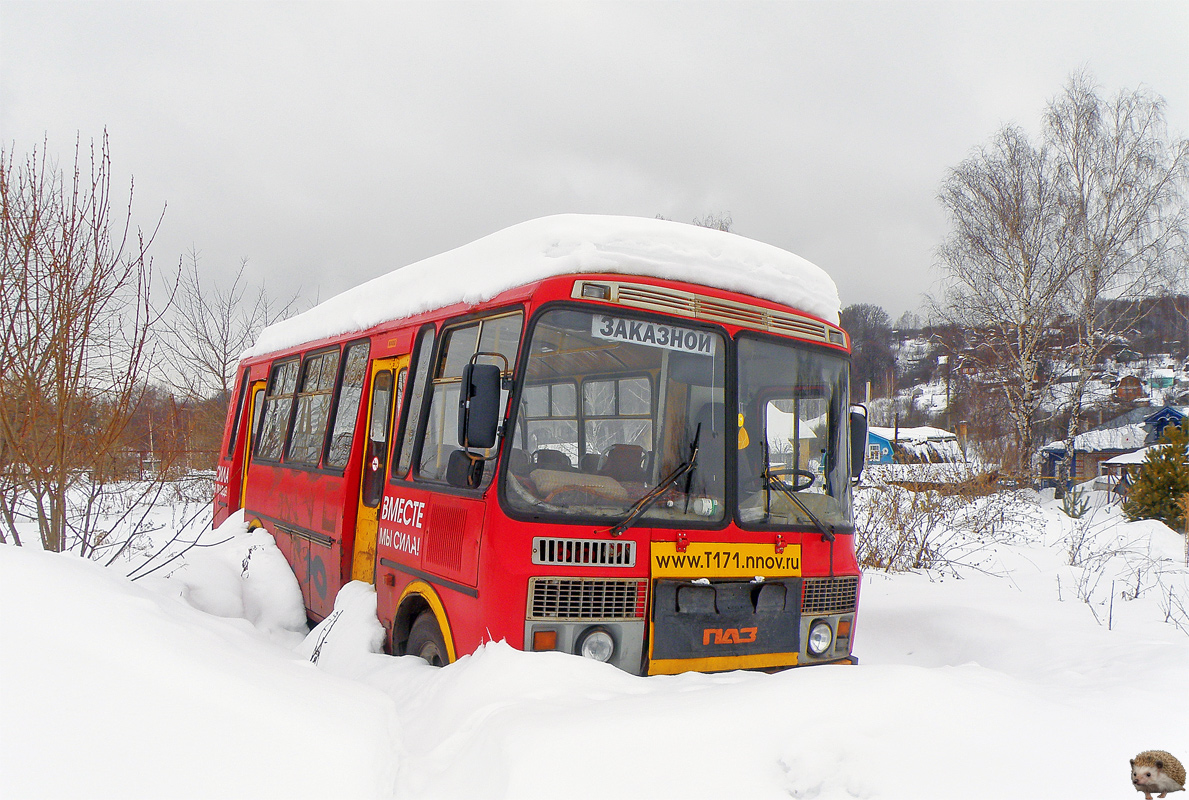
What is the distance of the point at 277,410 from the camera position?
8094mm

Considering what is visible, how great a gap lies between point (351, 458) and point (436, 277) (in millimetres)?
1592

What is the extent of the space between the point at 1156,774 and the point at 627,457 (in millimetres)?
2334

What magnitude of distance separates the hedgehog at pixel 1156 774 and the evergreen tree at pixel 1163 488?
16717mm

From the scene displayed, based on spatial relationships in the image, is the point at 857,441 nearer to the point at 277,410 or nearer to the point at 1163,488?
the point at 277,410

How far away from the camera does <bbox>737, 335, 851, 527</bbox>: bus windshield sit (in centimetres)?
413

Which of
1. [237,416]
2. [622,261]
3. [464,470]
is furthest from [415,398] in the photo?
[237,416]

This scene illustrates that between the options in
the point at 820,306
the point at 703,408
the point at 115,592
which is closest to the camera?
the point at 115,592

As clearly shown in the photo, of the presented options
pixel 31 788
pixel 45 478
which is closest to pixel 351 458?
pixel 45 478

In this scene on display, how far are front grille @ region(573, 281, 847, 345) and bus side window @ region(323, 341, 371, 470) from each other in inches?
113

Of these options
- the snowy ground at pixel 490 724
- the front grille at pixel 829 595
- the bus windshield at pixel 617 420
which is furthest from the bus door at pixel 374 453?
the front grille at pixel 829 595

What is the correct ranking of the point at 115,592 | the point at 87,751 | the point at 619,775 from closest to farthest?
1. the point at 87,751
2. the point at 619,775
3. the point at 115,592

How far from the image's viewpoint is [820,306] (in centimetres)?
461

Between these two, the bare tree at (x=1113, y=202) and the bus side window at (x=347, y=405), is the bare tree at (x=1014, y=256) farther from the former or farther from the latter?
the bus side window at (x=347, y=405)

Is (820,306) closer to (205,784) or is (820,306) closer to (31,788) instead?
(205,784)
